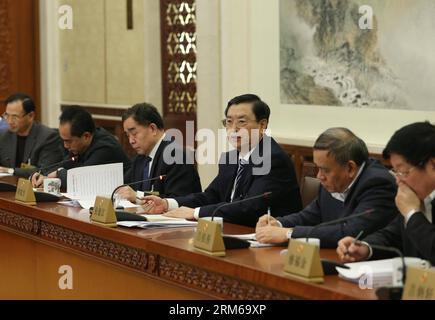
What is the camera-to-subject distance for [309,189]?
4.56 metres

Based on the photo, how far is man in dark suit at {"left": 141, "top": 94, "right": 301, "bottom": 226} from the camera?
4.39 m

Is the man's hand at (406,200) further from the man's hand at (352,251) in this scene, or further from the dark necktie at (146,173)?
the dark necktie at (146,173)

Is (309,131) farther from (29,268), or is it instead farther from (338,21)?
(29,268)

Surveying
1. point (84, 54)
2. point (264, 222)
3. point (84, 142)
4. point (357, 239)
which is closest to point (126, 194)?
point (84, 142)

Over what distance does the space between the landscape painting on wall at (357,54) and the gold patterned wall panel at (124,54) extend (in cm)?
216

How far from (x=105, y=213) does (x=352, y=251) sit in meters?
1.32

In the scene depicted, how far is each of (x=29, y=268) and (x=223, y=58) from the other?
9.06 feet

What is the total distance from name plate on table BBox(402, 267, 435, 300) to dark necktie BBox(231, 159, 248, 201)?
6.71 ft

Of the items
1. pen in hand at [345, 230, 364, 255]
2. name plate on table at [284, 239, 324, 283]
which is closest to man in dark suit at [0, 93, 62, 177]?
pen in hand at [345, 230, 364, 255]

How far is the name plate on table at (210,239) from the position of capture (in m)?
3.34

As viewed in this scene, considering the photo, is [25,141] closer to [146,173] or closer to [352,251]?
[146,173]
